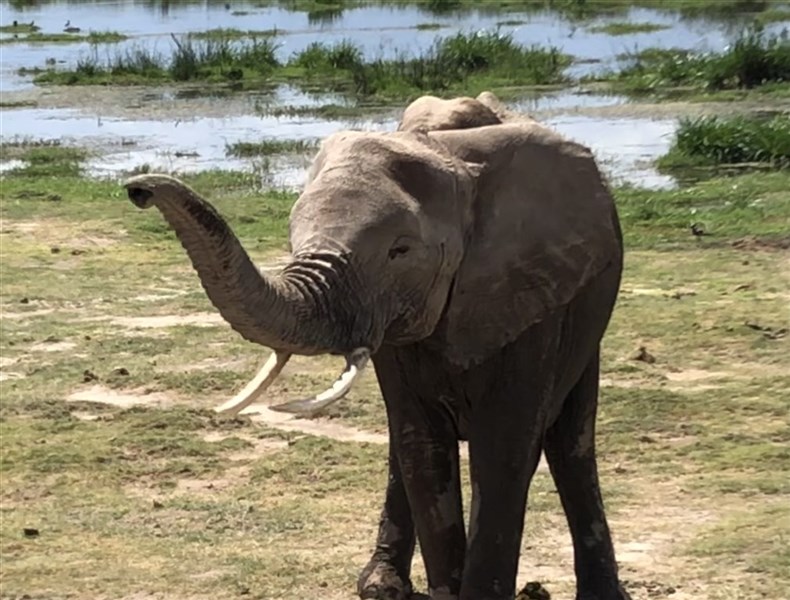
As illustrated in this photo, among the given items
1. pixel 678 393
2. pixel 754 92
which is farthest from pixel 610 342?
pixel 754 92

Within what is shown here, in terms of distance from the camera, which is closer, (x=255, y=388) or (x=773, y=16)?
(x=255, y=388)

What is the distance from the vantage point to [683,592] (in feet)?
18.5

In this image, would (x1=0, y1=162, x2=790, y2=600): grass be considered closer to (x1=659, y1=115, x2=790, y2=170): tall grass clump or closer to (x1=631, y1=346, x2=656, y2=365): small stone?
(x1=631, y1=346, x2=656, y2=365): small stone

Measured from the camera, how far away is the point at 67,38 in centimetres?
3622

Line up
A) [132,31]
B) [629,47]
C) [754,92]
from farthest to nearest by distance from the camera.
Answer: [132,31] < [629,47] < [754,92]

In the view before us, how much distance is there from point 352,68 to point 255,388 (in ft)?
77.3

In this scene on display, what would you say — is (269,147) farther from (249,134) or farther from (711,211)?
(711,211)

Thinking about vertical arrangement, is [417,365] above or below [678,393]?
above

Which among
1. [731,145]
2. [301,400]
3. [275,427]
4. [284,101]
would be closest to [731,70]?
[284,101]

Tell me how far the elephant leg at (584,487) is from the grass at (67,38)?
102 feet

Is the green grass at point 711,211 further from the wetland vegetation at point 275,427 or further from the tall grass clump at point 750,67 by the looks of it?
the tall grass clump at point 750,67

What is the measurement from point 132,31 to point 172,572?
34.3 m

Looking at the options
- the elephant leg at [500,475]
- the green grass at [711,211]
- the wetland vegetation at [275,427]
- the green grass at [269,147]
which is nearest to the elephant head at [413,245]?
the elephant leg at [500,475]

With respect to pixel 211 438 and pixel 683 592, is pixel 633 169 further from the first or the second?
pixel 683 592
